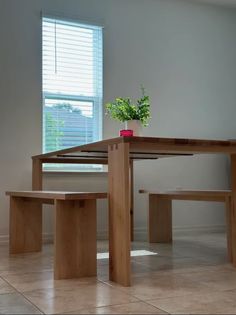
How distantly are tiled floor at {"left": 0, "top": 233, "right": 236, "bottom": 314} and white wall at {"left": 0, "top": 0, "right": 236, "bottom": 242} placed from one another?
50.7 inches

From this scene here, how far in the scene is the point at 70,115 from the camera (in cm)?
455

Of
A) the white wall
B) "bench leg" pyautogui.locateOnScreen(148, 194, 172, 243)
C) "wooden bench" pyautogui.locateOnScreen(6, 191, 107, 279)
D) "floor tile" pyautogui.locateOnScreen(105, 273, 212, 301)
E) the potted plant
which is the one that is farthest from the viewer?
the white wall

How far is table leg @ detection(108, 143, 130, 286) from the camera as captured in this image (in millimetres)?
2420

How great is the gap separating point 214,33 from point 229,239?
9.71 ft

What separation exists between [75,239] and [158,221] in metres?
1.62

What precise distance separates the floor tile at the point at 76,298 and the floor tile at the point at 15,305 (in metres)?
0.04

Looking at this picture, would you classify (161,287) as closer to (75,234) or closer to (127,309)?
(127,309)

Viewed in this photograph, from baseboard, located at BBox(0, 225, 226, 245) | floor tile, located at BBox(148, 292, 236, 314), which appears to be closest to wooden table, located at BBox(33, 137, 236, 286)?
floor tile, located at BBox(148, 292, 236, 314)

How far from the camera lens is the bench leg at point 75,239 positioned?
2629 millimetres

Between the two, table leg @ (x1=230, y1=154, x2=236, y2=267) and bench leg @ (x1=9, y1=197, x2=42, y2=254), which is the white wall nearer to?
bench leg @ (x1=9, y1=197, x2=42, y2=254)

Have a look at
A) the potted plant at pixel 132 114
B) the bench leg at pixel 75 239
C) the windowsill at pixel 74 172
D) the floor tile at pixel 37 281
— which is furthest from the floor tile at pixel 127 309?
the windowsill at pixel 74 172

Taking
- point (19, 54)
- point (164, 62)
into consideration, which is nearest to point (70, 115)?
point (19, 54)

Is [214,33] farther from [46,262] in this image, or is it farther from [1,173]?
[46,262]

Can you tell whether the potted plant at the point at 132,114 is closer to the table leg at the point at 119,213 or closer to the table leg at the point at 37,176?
the table leg at the point at 119,213
